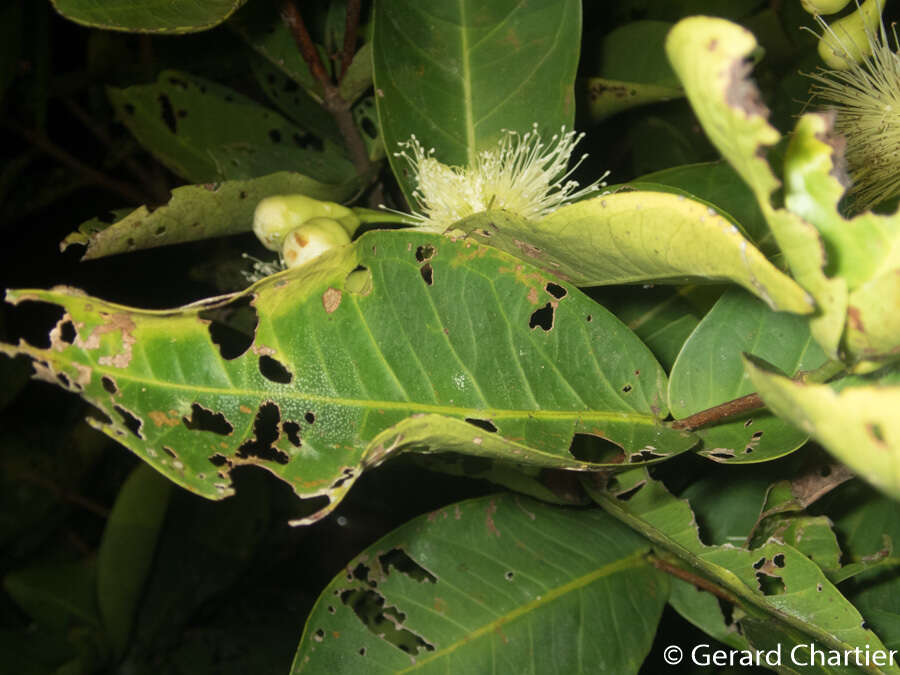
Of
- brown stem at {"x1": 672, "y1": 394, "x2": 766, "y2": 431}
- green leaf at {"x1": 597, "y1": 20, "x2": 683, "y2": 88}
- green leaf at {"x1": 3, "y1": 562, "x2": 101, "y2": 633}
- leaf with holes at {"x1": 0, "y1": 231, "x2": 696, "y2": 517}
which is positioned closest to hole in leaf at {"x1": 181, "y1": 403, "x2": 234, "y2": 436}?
leaf with holes at {"x1": 0, "y1": 231, "x2": 696, "y2": 517}

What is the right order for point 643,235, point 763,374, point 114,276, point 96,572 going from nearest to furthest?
1. point 763,374
2. point 643,235
3. point 114,276
4. point 96,572

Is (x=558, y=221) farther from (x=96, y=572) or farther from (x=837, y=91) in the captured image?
(x=96, y=572)

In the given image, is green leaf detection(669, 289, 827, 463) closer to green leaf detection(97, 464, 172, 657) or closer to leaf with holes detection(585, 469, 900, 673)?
leaf with holes detection(585, 469, 900, 673)

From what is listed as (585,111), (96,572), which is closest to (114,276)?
(96,572)

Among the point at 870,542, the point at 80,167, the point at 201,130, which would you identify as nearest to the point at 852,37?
the point at 870,542

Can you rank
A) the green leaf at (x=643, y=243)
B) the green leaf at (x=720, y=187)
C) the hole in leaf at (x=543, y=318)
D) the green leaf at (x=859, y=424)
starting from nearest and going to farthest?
the green leaf at (x=859, y=424), the green leaf at (x=643, y=243), the hole in leaf at (x=543, y=318), the green leaf at (x=720, y=187)

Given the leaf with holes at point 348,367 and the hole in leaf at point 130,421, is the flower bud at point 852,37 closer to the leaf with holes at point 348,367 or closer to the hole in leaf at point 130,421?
the leaf with holes at point 348,367

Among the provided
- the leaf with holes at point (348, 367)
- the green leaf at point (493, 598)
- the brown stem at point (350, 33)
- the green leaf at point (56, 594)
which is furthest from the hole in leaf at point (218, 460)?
the green leaf at point (56, 594)
